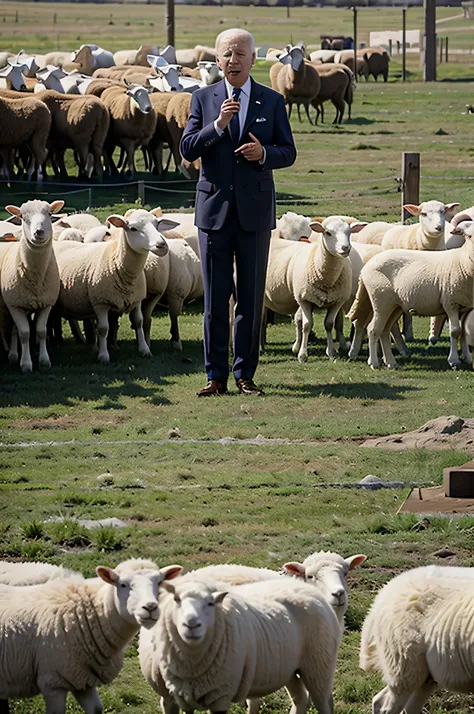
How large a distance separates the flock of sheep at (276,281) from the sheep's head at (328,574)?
7.47 m

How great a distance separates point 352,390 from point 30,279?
3324mm

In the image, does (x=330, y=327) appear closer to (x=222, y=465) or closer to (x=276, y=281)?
(x=276, y=281)

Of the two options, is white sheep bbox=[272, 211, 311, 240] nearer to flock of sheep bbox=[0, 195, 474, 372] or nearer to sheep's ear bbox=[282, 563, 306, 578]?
flock of sheep bbox=[0, 195, 474, 372]

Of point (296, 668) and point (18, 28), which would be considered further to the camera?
point (18, 28)

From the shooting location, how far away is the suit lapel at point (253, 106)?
37.4 feet

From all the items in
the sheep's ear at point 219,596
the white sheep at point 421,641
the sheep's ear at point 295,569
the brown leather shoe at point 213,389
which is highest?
the sheep's ear at point 219,596

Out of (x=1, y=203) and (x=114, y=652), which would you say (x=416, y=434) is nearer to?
(x=114, y=652)

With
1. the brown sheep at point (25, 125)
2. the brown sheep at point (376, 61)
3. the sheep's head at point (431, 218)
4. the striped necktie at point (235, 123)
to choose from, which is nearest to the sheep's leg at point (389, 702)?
the striped necktie at point (235, 123)

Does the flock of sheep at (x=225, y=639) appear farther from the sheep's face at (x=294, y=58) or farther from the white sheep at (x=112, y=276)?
the sheep's face at (x=294, y=58)

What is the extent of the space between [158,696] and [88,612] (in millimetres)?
561

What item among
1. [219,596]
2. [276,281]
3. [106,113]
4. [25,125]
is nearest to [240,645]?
[219,596]

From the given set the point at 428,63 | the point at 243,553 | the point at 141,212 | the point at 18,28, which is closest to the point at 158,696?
the point at 243,553

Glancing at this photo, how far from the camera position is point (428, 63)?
48.7 m

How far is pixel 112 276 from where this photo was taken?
45.2 ft
